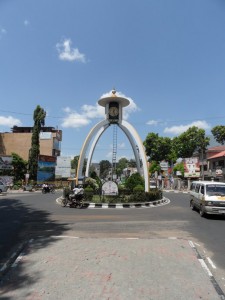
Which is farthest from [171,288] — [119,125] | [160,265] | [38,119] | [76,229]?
[38,119]

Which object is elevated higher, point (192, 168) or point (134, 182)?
point (192, 168)

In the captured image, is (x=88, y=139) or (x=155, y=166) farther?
(x=155, y=166)

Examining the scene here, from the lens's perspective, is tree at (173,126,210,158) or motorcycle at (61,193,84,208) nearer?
motorcycle at (61,193,84,208)

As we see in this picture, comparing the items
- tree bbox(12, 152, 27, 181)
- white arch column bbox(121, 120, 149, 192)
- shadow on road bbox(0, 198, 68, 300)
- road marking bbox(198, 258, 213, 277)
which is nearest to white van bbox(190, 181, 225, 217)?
shadow on road bbox(0, 198, 68, 300)

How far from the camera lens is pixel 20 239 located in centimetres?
976

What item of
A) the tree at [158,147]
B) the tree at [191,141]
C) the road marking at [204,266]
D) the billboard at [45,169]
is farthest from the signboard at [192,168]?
the road marking at [204,266]

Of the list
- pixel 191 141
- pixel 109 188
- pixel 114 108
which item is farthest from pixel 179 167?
pixel 109 188

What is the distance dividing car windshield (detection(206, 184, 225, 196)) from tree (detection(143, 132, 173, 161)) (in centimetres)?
4932

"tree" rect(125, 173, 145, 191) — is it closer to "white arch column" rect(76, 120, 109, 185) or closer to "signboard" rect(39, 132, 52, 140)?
"white arch column" rect(76, 120, 109, 185)

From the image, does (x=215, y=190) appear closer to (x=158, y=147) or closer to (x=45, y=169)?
(x=45, y=169)

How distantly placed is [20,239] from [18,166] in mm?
Result: 45344

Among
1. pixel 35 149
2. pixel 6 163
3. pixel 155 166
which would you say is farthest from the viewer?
pixel 155 166

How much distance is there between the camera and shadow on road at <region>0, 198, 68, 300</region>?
19.6 ft

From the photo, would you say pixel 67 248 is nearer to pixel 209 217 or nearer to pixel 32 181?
pixel 209 217
